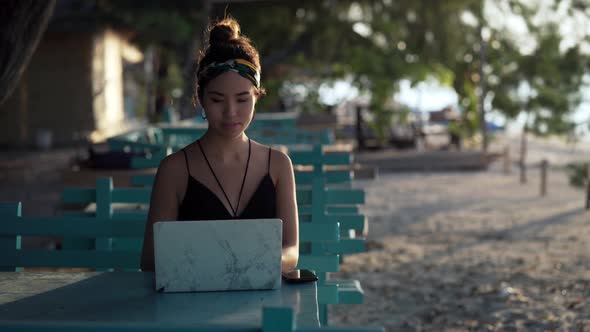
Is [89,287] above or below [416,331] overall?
above

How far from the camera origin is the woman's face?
98.7 inches

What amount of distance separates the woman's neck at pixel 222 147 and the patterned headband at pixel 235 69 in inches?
7.2

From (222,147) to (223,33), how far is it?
367 millimetres

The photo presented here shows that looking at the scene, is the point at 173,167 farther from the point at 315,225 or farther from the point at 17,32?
the point at 17,32

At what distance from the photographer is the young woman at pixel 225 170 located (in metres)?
2.53

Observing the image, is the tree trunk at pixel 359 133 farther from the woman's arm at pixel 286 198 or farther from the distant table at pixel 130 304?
the distant table at pixel 130 304

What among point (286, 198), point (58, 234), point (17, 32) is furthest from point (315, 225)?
point (17, 32)

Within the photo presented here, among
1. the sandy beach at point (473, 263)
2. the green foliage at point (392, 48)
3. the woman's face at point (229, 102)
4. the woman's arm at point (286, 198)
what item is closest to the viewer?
the woman's face at point (229, 102)

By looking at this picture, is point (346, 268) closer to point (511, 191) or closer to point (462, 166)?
point (511, 191)

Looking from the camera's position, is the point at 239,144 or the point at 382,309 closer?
the point at 239,144

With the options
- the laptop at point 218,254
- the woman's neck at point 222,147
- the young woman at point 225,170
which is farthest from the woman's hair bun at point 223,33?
the laptop at point 218,254

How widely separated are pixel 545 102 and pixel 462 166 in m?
2.13

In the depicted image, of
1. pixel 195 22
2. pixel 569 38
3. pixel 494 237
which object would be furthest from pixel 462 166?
pixel 494 237

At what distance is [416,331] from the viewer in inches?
209
